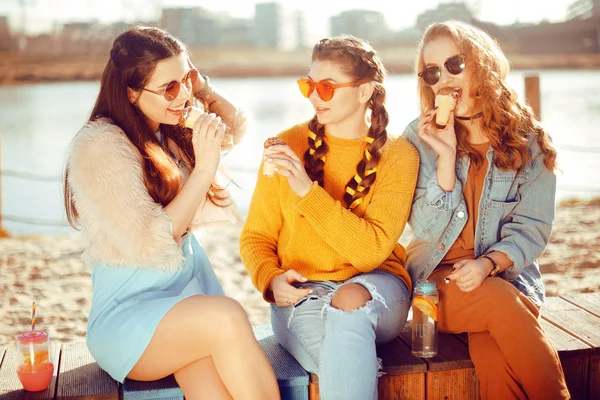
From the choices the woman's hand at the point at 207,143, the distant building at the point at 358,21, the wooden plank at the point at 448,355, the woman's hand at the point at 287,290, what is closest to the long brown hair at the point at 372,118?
the woman's hand at the point at 287,290

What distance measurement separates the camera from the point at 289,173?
3.05m

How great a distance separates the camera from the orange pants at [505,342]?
2.90 meters

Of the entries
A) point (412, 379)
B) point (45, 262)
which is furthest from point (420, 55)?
point (45, 262)

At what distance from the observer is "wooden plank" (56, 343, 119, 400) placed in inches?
115

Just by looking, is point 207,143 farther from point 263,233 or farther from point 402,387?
point 402,387

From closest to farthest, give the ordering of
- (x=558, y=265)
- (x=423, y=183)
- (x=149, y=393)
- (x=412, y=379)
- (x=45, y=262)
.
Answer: (x=149, y=393) < (x=412, y=379) < (x=423, y=183) < (x=558, y=265) < (x=45, y=262)

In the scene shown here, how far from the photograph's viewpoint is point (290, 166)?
3029mm

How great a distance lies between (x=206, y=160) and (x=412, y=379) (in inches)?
50.1

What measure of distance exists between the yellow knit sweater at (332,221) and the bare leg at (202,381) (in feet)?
1.76

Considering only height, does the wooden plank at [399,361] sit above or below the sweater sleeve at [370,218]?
below

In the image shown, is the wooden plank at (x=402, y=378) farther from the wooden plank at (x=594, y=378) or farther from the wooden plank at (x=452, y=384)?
the wooden plank at (x=594, y=378)

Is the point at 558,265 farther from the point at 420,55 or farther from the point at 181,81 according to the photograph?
the point at 181,81

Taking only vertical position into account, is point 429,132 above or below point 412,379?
above

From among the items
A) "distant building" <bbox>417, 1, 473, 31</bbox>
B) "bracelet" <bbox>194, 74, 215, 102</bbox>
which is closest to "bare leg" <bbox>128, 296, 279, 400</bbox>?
"bracelet" <bbox>194, 74, 215, 102</bbox>
